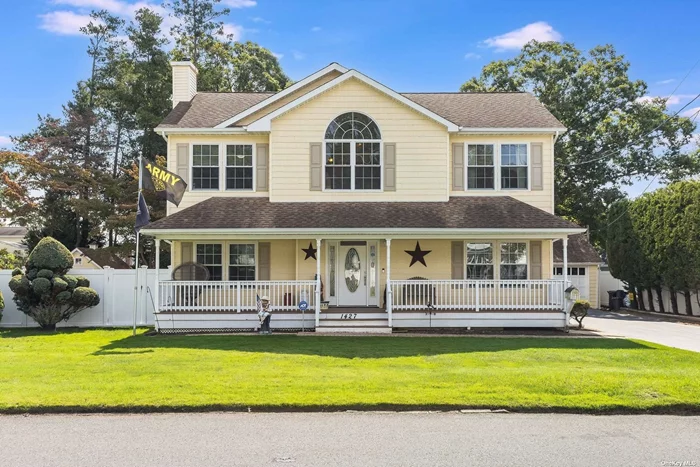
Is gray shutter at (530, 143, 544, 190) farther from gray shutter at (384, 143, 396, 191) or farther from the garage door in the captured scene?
the garage door

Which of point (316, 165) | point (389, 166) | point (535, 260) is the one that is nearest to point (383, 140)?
point (389, 166)

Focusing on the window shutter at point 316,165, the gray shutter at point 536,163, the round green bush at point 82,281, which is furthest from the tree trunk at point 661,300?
the round green bush at point 82,281

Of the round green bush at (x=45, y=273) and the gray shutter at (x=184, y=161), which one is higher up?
the gray shutter at (x=184, y=161)

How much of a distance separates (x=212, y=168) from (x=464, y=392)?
1221 centimetres

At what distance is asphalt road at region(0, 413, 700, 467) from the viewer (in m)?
5.76

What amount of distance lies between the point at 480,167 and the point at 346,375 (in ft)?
34.7

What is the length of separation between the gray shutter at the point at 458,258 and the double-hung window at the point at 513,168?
2.42 meters

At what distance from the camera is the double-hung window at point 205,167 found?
707 inches

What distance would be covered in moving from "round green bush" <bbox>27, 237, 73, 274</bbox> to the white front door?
7.89m

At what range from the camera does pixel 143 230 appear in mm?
15555

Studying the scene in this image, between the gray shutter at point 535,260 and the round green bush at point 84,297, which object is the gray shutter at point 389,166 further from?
the round green bush at point 84,297

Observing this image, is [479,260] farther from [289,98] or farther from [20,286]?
[20,286]

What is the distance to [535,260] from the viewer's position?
17.4m

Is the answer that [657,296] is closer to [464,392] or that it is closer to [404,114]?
[404,114]
